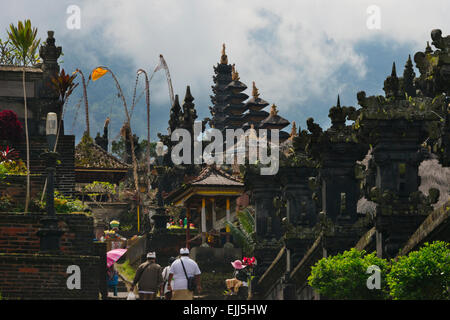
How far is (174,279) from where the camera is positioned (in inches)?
902

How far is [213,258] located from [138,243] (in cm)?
599

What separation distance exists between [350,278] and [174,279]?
4776 millimetres

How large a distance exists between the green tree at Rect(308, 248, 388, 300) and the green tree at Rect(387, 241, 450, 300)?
1.81 m

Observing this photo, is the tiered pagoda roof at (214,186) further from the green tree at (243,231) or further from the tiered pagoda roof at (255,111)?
the tiered pagoda roof at (255,111)

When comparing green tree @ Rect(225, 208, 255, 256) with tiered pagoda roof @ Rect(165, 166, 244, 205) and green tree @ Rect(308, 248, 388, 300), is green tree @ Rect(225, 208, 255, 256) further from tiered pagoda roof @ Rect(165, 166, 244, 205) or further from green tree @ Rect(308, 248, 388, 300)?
green tree @ Rect(308, 248, 388, 300)

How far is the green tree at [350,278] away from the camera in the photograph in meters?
19.8

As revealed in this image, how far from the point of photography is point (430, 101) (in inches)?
812

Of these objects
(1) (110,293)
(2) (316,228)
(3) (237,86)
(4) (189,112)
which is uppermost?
(3) (237,86)

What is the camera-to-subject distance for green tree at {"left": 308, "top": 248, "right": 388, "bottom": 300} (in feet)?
65.1

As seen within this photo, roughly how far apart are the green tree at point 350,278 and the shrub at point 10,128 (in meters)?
17.1

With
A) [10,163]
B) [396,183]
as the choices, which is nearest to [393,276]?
[396,183]

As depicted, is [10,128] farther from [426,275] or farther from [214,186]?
[426,275]

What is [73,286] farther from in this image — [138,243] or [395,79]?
[138,243]
